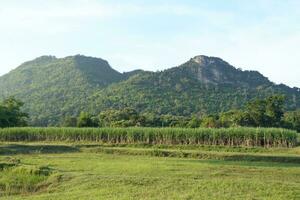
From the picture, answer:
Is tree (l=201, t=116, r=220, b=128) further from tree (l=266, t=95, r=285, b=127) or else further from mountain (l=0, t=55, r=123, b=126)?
mountain (l=0, t=55, r=123, b=126)

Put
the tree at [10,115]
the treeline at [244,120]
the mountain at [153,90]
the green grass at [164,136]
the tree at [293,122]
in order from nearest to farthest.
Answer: the green grass at [164,136] < the tree at [10,115] < the treeline at [244,120] < the tree at [293,122] < the mountain at [153,90]

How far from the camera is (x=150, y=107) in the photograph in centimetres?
10181

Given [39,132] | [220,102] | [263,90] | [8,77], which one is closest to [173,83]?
[220,102]

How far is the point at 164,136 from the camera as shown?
5325 cm

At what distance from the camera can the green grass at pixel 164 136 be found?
5025 cm

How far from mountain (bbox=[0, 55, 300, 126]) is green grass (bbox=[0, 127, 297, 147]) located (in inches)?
1513

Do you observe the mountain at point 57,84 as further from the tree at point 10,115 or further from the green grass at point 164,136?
the green grass at point 164,136

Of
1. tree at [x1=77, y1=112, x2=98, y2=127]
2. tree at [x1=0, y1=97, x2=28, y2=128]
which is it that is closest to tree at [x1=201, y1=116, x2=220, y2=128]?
tree at [x1=77, y1=112, x2=98, y2=127]

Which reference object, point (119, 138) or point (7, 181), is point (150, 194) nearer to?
point (7, 181)

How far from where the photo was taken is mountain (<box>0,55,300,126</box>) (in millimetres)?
103250

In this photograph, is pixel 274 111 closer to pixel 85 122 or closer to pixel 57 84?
pixel 85 122

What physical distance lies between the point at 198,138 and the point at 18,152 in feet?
59.9

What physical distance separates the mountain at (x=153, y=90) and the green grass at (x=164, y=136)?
3843 cm

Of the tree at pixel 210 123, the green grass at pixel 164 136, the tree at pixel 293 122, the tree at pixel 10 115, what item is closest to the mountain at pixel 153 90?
the tree at pixel 10 115
